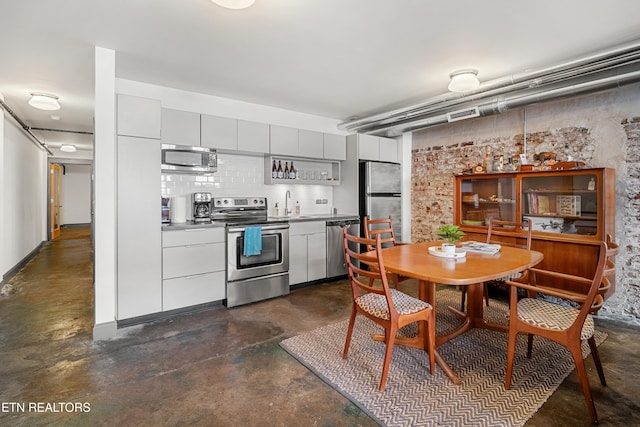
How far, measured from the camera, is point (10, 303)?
3.86 m

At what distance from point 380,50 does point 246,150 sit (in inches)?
82.6

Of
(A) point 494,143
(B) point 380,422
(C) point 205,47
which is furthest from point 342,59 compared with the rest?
(B) point 380,422

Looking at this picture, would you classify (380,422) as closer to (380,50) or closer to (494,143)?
(380,50)

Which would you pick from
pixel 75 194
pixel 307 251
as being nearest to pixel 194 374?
pixel 307 251

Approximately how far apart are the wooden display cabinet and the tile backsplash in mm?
2260

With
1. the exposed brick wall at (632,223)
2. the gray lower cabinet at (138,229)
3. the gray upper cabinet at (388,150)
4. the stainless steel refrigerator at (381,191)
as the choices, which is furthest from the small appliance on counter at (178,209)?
the exposed brick wall at (632,223)

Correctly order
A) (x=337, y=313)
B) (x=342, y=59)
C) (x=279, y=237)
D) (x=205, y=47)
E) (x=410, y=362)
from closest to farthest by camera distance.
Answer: (x=410, y=362) < (x=205, y=47) < (x=342, y=59) < (x=337, y=313) < (x=279, y=237)

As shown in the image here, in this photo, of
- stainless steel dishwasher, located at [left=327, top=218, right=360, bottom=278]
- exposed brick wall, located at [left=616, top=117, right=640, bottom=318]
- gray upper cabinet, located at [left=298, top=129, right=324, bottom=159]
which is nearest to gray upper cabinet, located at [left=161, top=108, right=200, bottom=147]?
gray upper cabinet, located at [left=298, top=129, right=324, bottom=159]

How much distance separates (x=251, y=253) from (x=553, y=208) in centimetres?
355

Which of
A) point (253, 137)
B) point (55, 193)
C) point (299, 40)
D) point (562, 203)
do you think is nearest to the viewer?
point (299, 40)

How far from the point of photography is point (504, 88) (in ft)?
11.6

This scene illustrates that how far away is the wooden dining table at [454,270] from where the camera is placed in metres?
1.96

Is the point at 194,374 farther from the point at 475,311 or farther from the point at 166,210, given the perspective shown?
the point at 475,311

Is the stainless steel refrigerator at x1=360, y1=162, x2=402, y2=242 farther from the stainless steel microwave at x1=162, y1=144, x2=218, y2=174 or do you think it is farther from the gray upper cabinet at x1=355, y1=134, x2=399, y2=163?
the stainless steel microwave at x1=162, y1=144, x2=218, y2=174
